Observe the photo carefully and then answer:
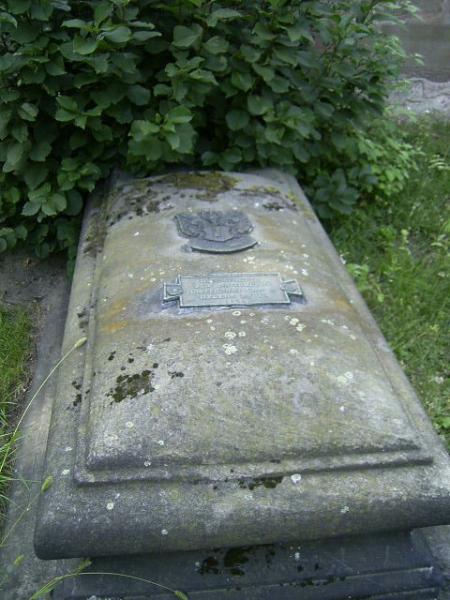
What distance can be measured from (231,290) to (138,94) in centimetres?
126

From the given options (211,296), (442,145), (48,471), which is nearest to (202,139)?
(211,296)

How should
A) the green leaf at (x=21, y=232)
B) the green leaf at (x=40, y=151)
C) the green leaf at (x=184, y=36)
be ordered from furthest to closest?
the green leaf at (x=21, y=232) → the green leaf at (x=40, y=151) → the green leaf at (x=184, y=36)

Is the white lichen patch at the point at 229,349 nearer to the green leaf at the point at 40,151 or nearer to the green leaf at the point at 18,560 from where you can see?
the green leaf at the point at 18,560

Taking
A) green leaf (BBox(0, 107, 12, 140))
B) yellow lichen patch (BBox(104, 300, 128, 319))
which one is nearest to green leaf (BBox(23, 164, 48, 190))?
green leaf (BBox(0, 107, 12, 140))

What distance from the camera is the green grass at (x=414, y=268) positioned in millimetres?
2738

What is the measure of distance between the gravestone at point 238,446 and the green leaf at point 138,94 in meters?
1.03

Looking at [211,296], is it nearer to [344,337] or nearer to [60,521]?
[344,337]

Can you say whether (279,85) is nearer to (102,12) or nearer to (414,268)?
(102,12)

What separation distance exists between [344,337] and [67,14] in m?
1.90

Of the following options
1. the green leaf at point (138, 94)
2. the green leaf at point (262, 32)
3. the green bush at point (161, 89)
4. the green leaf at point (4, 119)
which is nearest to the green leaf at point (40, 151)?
the green bush at point (161, 89)

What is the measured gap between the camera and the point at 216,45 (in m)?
2.61

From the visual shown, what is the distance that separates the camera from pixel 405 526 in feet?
4.86

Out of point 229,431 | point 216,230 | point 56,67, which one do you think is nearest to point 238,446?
point 229,431

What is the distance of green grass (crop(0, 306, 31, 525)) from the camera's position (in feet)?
6.92
